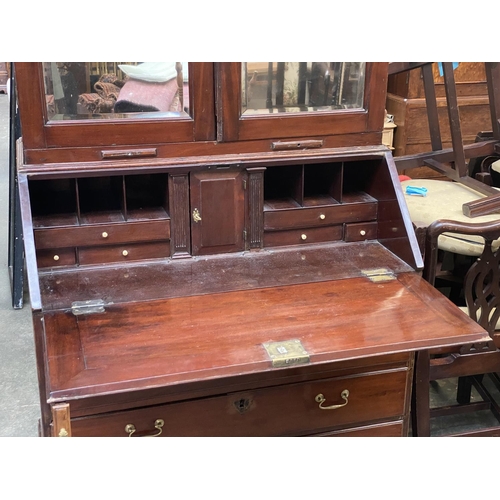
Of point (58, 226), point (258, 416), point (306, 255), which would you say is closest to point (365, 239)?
point (306, 255)

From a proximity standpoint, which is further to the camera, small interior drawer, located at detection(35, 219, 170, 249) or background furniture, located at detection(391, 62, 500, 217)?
background furniture, located at detection(391, 62, 500, 217)

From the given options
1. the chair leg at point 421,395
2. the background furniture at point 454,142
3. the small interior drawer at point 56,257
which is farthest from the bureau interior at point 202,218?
the background furniture at point 454,142

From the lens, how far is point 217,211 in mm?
1988

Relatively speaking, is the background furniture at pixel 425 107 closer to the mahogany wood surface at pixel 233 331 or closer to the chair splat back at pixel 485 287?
the chair splat back at pixel 485 287

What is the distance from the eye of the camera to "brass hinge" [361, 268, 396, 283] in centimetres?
191

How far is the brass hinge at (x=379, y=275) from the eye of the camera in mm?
1912

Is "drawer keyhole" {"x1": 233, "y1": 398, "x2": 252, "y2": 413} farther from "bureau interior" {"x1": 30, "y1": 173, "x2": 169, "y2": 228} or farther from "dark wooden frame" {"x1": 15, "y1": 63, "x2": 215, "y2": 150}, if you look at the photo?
"dark wooden frame" {"x1": 15, "y1": 63, "x2": 215, "y2": 150}

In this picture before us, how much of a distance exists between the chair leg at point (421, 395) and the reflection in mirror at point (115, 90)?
1.04 meters

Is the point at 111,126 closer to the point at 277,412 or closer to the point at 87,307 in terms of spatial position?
the point at 87,307

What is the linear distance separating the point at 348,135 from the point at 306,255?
1.28ft

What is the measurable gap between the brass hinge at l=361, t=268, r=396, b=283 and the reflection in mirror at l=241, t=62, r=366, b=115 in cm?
50

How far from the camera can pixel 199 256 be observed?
6.61 ft

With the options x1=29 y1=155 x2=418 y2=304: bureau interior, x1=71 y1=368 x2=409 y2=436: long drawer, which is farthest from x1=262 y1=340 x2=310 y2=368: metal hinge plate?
x1=29 y1=155 x2=418 y2=304: bureau interior

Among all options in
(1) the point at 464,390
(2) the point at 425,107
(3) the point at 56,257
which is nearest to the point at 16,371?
(3) the point at 56,257
